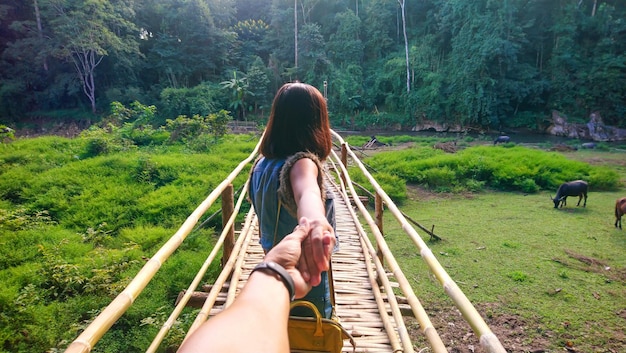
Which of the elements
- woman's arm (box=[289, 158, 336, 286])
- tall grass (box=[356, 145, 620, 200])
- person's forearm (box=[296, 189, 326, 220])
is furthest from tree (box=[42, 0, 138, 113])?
person's forearm (box=[296, 189, 326, 220])

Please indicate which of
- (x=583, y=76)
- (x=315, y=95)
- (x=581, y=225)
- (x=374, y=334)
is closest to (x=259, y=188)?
(x=315, y=95)

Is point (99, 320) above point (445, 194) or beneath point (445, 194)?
above

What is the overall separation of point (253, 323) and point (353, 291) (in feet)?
7.57

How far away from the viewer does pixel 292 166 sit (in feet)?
3.74

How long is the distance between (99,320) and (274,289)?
593 mm

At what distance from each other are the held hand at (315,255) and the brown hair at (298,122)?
49cm

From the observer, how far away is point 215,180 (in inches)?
334

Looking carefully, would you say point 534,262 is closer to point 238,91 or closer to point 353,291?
point 353,291

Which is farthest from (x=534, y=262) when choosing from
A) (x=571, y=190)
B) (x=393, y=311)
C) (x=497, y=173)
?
(x=497, y=173)

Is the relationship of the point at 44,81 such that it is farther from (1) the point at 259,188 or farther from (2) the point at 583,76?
(2) the point at 583,76

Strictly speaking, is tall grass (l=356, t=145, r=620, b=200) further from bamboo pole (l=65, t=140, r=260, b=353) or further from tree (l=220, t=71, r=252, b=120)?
tree (l=220, t=71, r=252, b=120)

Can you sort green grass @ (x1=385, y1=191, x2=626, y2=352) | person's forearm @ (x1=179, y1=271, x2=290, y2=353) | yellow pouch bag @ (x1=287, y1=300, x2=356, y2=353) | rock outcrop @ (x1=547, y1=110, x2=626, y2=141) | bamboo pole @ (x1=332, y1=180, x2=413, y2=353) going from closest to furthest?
1. person's forearm @ (x1=179, y1=271, x2=290, y2=353)
2. yellow pouch bag @ (x1=287, y1=300, x2=356, y2=353)
3. bamboo pole @ (x1=332, y1=180, x2=413, y2=353)
4. green grass @ (x1=385, y1=191, x2=626, y2=352)
5. rock outcrop @ (x1=547, y1=110, x2=626, y2=141)

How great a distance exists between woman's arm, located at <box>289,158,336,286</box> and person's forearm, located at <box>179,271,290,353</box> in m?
0.13

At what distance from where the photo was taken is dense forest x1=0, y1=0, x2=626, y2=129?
20.4 meters
